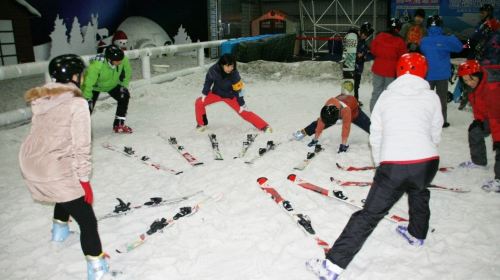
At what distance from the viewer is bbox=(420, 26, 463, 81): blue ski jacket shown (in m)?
5.91

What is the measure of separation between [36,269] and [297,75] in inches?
411

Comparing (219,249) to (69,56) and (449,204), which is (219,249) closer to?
(69,56)

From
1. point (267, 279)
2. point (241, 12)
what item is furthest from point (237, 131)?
point (241, 12)

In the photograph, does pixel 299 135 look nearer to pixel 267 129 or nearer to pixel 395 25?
pixel 267 129

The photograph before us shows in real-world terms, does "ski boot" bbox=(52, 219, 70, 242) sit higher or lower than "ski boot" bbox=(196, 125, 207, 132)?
lower

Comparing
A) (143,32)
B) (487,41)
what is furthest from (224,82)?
(143,32)

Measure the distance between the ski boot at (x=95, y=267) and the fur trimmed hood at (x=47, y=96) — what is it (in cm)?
107

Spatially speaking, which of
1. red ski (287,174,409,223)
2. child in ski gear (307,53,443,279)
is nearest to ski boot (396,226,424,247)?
red ski (287,174,409,223)

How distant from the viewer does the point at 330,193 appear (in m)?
4.26

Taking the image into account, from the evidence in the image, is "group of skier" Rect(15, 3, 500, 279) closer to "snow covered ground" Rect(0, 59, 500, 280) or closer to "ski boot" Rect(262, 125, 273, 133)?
"snow covered ground" Rect(0, 59, 500, 280)

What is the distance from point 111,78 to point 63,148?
→ 3624 millimetres

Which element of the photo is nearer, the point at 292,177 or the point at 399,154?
the point at 399,154

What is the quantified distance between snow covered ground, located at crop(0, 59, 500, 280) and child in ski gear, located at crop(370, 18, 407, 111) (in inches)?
40.4

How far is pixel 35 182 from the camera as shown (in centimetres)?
270
